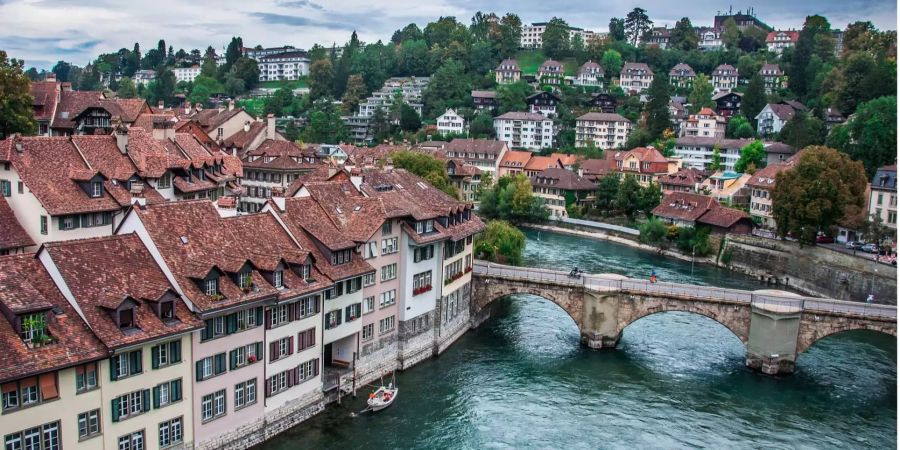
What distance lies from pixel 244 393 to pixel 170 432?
4.67 m

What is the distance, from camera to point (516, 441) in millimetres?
45125

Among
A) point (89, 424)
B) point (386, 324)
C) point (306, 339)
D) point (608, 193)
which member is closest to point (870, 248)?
point (608, 193)

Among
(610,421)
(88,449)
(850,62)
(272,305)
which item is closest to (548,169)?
(850,62)

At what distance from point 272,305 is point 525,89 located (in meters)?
158

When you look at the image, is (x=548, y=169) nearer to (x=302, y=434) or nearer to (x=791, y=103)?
(x=791, y=103)

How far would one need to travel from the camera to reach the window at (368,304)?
50.9 meters

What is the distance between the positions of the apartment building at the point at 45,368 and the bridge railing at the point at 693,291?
35.6 meters

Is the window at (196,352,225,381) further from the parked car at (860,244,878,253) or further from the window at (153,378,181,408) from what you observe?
the parked car at (860,244,878,253)

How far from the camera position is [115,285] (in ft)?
115

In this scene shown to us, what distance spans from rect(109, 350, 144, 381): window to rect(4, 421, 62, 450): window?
278cm

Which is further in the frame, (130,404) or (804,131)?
(804,131)

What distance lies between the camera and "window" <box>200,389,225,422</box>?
37794 mm

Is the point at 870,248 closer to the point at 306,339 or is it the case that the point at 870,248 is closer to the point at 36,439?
the point at 306,339

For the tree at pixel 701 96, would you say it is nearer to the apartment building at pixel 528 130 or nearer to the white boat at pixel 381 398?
the apartment building at pixel 528 130
